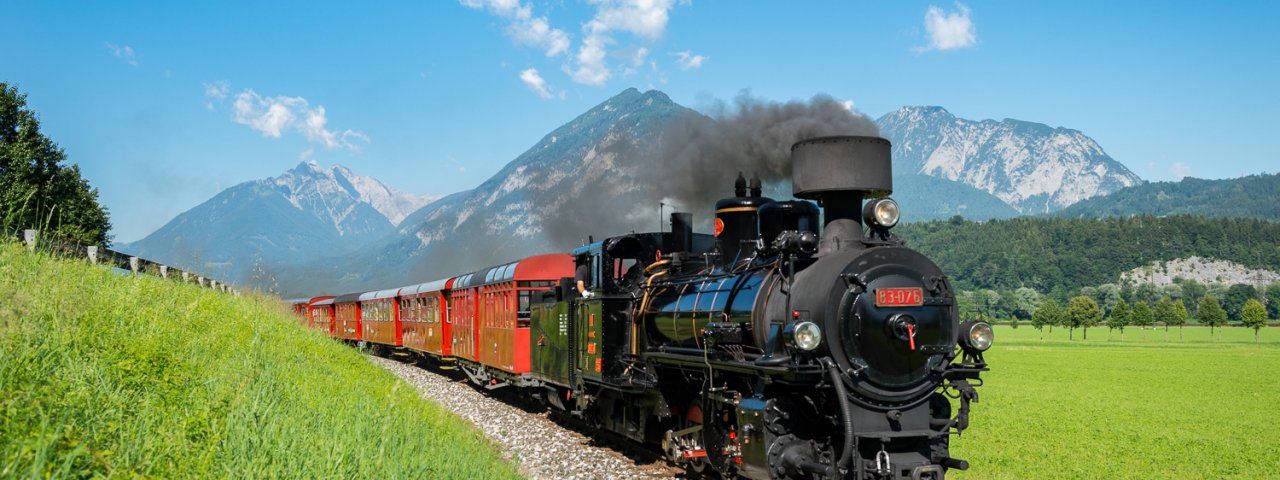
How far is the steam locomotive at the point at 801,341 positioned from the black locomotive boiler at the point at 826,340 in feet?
0.05

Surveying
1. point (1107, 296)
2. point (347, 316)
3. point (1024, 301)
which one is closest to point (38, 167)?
point (347, 316)

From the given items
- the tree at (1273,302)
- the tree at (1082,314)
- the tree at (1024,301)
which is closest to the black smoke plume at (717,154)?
the tree at (1082,314)

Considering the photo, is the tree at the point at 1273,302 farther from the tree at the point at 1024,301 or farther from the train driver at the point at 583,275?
the train driver at the point at 583,275

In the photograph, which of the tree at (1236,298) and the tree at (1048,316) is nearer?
the tree at (1048,316)

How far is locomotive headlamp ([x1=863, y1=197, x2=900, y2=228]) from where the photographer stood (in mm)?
8781

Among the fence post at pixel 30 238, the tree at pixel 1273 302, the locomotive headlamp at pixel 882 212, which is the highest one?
the locomotive headlamp at pixel 882 212

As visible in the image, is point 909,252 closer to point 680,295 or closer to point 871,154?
point 871,154

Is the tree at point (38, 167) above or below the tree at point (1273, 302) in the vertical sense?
above

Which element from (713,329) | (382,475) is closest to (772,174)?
(713,329)

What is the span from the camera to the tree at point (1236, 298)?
149625mm

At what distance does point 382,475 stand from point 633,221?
25.7 m

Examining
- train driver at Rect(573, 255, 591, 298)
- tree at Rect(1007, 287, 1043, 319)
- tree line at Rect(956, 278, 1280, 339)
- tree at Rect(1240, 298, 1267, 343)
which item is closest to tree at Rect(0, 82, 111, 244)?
Result: train driver at Rect(573, 255, 591, 298)

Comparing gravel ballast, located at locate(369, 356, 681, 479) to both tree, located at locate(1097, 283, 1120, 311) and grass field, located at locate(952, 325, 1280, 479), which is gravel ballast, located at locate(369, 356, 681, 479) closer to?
grass field, located at locate(952, 325, 1280, 479)

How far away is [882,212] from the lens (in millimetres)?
8789
